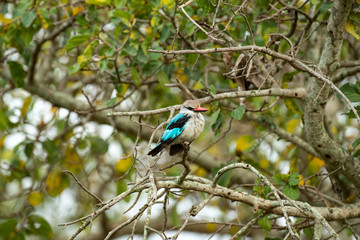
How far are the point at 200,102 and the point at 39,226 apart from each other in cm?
268

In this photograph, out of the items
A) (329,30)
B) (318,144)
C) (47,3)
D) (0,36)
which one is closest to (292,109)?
(318,144)

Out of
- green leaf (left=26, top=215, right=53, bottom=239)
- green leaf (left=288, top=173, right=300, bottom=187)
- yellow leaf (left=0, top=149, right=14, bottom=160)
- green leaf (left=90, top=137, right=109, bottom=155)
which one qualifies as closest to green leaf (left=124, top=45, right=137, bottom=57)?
green leaf (left=90, top=137, right=109, bottom=155)

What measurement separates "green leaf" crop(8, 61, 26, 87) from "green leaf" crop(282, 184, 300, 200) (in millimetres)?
3302

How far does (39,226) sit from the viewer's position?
531cm

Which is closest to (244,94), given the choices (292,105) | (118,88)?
(292,105)

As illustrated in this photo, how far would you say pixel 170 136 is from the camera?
369 centimetres

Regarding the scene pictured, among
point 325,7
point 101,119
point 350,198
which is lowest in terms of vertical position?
point 101,119

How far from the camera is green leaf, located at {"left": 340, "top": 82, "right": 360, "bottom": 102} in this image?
3.48 m

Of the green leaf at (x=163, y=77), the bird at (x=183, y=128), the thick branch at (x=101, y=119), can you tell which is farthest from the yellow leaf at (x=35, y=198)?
the bird at (x=183, y=128)

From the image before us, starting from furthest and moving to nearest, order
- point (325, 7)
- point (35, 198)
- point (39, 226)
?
1. point (35, 198)
2. point (39, 226)
3. point (325, 7)

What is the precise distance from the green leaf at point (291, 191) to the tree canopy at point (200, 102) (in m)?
0.01

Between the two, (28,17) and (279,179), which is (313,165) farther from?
(28,17)

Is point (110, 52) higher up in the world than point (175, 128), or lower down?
higher up

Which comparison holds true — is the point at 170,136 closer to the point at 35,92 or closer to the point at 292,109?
the point at 292,109
